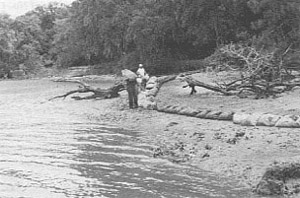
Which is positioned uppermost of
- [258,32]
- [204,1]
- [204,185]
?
[204,1]

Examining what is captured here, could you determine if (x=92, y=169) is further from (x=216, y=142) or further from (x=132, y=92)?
(x=132, y=92)

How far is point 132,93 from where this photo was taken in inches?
808

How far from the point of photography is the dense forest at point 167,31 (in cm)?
3316

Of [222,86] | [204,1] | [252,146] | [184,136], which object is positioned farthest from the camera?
[204,1]

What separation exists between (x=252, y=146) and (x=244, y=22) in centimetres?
3080

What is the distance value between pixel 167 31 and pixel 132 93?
84.2 feet

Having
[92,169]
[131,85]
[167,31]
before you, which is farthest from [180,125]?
[167,31]

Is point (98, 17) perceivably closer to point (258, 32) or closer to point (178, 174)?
point (258, 32)

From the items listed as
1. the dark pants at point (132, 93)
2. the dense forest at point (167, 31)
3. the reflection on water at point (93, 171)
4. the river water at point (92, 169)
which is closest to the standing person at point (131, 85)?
the dark pants at point (132, 93)

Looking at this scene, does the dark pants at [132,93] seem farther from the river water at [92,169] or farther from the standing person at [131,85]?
the river water at [92,169]

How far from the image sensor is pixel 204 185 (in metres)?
9.04

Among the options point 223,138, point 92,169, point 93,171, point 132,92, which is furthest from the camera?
point 132,92

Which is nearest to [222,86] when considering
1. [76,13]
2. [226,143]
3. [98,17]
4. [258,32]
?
[226,143]

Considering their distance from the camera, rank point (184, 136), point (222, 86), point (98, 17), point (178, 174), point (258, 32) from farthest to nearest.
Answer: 1. point (98, 17)
2. point (258, 32)
3. point (222, 86)
4. point (184, 136)
5. point (178, 174)
